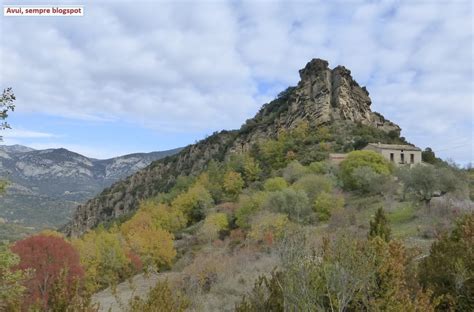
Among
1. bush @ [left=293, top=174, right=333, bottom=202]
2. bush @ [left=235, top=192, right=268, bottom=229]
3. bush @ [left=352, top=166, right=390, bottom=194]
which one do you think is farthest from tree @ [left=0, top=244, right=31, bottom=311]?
bush @ [left=352, top=166, right=390, bottom=194]

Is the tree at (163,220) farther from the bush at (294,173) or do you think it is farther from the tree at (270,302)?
the tree at (270,302)

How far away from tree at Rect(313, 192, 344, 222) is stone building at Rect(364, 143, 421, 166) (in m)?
25.0

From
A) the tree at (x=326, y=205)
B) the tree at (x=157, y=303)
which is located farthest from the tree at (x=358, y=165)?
the tree at (x=157, y=303)

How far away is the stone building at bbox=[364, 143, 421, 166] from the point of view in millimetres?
61000

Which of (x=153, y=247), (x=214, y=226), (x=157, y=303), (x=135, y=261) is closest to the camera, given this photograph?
(x=157, y=303)

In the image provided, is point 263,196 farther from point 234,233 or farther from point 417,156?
point 417,156

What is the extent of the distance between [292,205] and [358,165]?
1244 centimetres

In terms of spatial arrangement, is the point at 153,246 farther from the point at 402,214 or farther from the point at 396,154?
the point at 396,154

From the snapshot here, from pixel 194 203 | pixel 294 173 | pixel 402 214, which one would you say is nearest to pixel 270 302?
pixel 402 214

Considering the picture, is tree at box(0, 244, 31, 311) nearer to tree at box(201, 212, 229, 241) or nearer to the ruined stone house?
tree at box(201, 212, 229, 241)

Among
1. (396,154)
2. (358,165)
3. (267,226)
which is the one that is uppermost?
(396,154)

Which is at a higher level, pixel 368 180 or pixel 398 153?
pixel 398 153

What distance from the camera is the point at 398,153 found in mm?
62406

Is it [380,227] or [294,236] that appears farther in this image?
[380,227]
